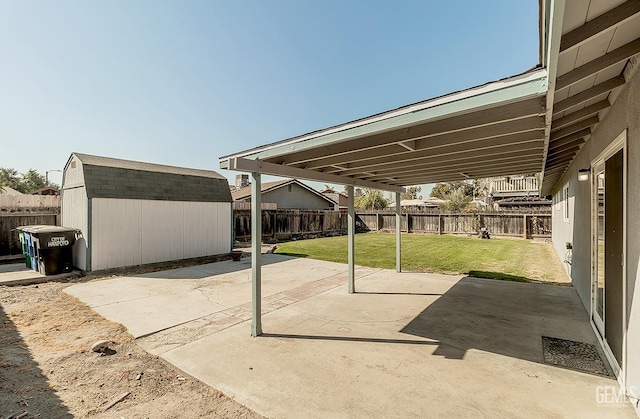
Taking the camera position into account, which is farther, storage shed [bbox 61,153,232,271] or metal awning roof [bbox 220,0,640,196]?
storage shed [bbox 61,153,232,271]

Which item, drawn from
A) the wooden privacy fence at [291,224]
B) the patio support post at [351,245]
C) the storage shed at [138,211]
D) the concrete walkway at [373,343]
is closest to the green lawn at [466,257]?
the concrete walkway at [373,343]

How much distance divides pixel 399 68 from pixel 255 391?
12.2 metres

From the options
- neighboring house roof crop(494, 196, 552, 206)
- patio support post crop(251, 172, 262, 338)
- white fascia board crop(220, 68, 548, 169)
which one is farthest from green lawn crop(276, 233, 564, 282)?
white fascia board crop(220, 68, 548, 169)

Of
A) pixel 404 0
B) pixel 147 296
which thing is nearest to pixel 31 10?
pixel 147 296

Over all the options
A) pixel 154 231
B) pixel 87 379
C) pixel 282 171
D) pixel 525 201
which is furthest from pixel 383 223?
pixel 87 379

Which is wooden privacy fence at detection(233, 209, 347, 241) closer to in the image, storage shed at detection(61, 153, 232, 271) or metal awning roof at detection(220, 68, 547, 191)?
storage shed at detection(61, 153, 232, 271)

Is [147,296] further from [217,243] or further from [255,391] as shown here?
[217,243]

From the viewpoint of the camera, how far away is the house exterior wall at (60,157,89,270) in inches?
319

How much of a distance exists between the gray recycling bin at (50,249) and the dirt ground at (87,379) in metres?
3.48

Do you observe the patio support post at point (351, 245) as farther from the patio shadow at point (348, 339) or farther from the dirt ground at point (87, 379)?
the dirt ground at point (87, 379)

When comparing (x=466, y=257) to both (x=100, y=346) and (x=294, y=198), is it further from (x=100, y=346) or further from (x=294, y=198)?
(x=294, y=198)

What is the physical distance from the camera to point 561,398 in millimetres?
2564

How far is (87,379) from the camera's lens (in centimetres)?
296

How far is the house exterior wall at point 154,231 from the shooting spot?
27.3 ft
